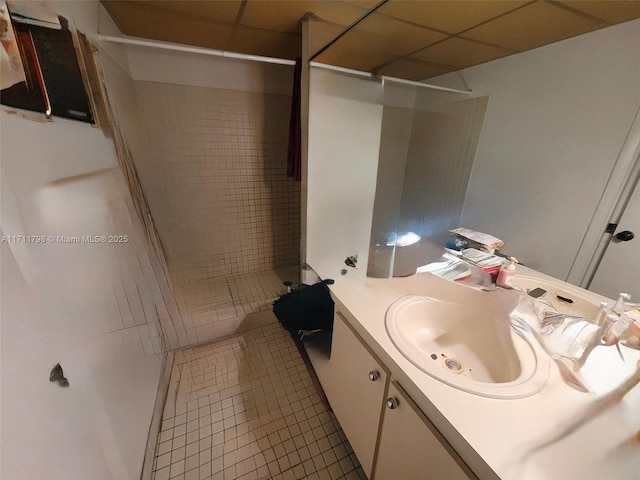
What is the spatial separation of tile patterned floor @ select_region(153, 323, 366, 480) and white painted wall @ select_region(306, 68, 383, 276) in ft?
2.60

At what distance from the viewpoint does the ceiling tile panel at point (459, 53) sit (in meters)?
1.11

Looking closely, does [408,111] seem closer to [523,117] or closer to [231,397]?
[523,117]

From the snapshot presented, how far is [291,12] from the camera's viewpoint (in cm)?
112

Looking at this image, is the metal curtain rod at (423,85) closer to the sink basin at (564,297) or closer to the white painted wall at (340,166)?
the white painted wall at (340,166)

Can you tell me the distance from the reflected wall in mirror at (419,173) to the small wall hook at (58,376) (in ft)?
3.74

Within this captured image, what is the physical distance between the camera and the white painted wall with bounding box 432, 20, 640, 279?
2.37 feet

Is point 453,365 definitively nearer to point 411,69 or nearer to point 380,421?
point 380,421

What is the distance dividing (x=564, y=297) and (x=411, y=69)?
4.64ft

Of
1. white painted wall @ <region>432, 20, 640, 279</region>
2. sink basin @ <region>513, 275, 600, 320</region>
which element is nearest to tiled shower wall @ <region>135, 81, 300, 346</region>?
white painted wall @ <region>432, 20, 640, 279</region>

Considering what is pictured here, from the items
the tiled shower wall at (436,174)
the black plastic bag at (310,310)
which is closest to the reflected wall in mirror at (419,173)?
the tiled shower wall at (436,174)

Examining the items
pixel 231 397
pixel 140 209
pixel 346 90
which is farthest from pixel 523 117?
pixel 231 397

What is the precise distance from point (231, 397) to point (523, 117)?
2.05 m

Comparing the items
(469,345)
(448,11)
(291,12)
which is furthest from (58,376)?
(448,11)

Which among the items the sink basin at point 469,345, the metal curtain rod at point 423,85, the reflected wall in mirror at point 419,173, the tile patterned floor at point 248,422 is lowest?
the tile patterned floor at point 248,422
